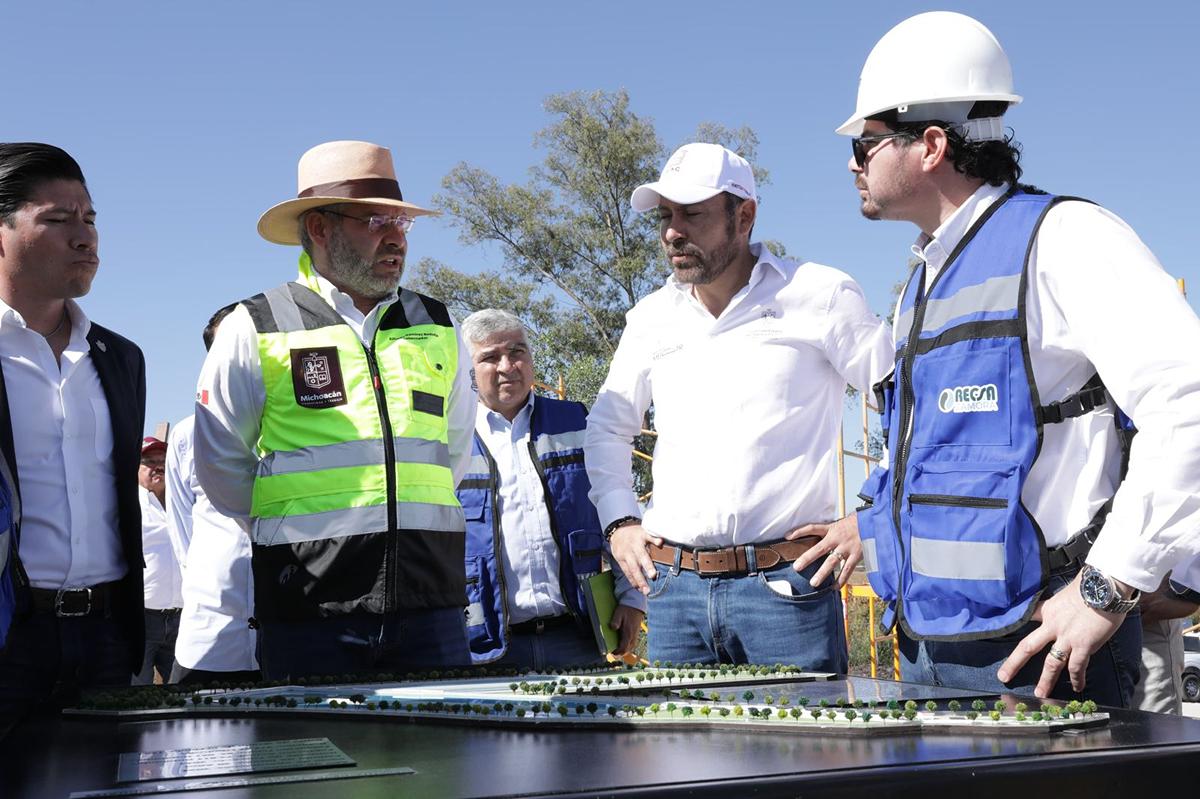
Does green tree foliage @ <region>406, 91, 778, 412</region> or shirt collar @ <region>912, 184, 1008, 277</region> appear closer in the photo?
shirt collar @ <region>912, 184, 1008, 277</region>

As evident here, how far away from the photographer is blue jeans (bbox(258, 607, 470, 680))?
3191mm

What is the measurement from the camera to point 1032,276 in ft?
7.45

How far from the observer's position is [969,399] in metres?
2.29

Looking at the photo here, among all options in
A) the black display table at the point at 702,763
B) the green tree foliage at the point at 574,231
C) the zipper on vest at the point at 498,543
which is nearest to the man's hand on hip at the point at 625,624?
the zipper on vest at the point at 498,543

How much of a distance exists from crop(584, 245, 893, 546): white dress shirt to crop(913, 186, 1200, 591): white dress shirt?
123cm

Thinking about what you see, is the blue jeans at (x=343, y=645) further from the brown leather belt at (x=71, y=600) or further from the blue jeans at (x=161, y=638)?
the blue jeans at (x=161, y=638)

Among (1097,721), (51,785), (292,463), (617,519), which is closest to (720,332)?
(617,519)

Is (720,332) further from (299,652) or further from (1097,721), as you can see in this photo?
(1097,721)

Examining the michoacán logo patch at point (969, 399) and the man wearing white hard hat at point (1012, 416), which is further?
the michoacán logo patch at point (969, 399)

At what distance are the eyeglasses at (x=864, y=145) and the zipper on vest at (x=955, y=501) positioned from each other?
2.58 ft

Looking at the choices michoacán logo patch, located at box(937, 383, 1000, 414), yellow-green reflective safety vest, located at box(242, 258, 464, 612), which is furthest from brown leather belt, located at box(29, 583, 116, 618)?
michoacán logo patch, located at box(937, 383, 1000, 414)

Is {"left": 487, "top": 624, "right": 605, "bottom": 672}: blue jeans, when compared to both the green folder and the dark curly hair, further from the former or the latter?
the dark curly hair

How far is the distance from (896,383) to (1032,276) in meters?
0.39

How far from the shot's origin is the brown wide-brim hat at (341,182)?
364 cm
